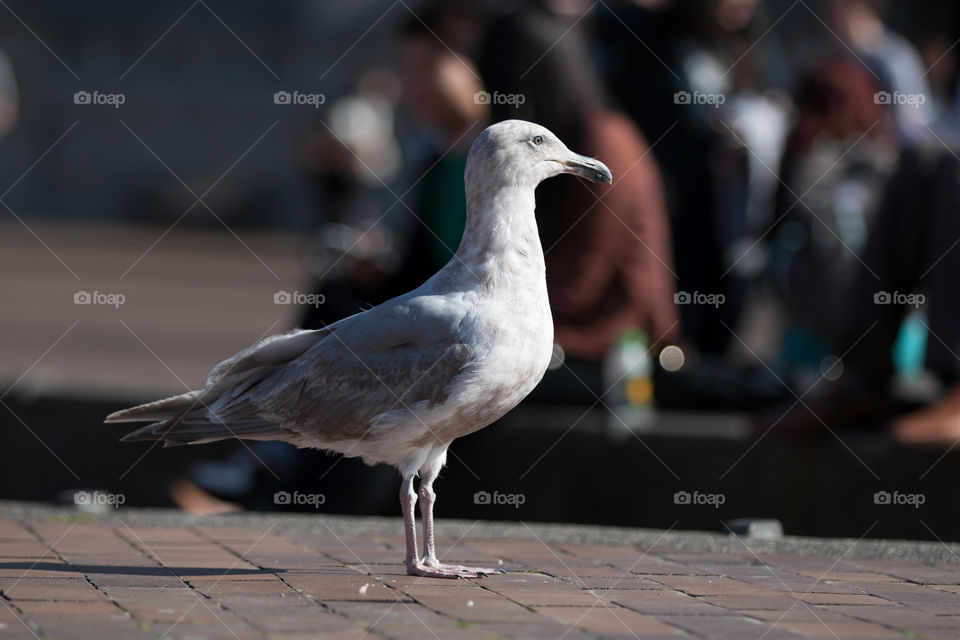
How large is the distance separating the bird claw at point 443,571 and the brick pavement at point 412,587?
0.13ft

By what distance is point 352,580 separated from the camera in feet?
15.9

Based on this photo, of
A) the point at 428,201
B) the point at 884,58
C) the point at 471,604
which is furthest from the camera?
→ the point at 884,58

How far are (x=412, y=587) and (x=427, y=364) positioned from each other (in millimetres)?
667

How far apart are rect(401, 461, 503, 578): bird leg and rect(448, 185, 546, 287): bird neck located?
0.66 m

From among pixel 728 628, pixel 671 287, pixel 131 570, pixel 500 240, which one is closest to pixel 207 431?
pixel 131 570

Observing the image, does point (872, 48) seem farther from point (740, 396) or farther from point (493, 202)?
point (493, 202)

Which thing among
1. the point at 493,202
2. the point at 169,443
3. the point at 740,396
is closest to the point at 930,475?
the point at 740,396

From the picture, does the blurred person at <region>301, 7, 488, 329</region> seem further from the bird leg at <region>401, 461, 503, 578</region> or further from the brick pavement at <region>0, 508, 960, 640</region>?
the bird leg at <region>401, 461, 503, 578</region>

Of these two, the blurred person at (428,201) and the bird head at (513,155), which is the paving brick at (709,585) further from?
the blurred person at (428,201)

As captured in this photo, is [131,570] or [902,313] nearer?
[131,570]

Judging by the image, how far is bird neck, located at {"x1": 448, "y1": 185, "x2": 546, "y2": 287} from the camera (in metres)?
4.98

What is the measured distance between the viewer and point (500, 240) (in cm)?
500

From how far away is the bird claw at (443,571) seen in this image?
16.0 feet

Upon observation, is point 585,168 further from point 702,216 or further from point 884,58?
point 884,58
